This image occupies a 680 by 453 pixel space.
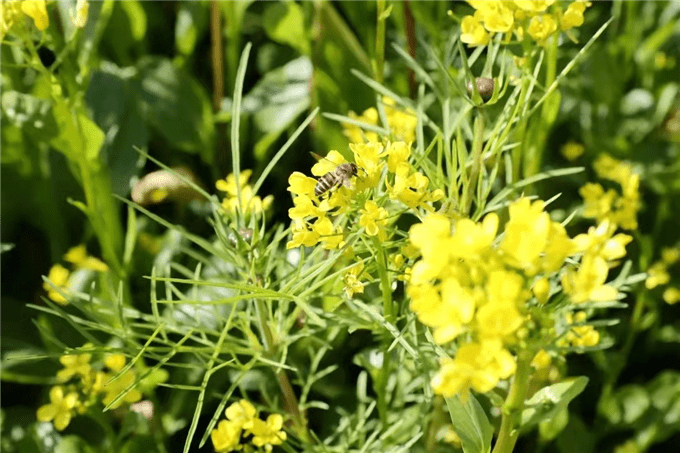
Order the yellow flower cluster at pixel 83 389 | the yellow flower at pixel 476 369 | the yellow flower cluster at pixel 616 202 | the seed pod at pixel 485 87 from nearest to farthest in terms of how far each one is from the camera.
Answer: the yellow flower at pixel 476 369 < the seed pod at pixel 485 87 < the yellow flower cluster at pixel 83 389 < the yellow flower cluster at pixel 616 202

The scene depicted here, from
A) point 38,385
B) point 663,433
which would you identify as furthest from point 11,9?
point 663,433

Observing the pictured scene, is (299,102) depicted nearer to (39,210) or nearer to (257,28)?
(257,28)

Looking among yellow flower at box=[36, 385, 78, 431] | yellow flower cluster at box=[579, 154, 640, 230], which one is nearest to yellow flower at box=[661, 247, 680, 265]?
yellow flower cluster at box=[579, 154, 640, 230]

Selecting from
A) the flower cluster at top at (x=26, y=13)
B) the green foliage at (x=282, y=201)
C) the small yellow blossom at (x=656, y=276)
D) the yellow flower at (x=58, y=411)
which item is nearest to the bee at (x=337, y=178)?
the green foliage at (x=282, y=201)

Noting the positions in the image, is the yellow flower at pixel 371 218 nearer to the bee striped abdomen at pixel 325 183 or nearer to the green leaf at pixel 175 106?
the bee striped abdomen at pixel 325 183

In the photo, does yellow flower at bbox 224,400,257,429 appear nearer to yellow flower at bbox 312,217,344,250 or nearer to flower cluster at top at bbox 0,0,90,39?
yellow flower at bbox 312,217,344,250
